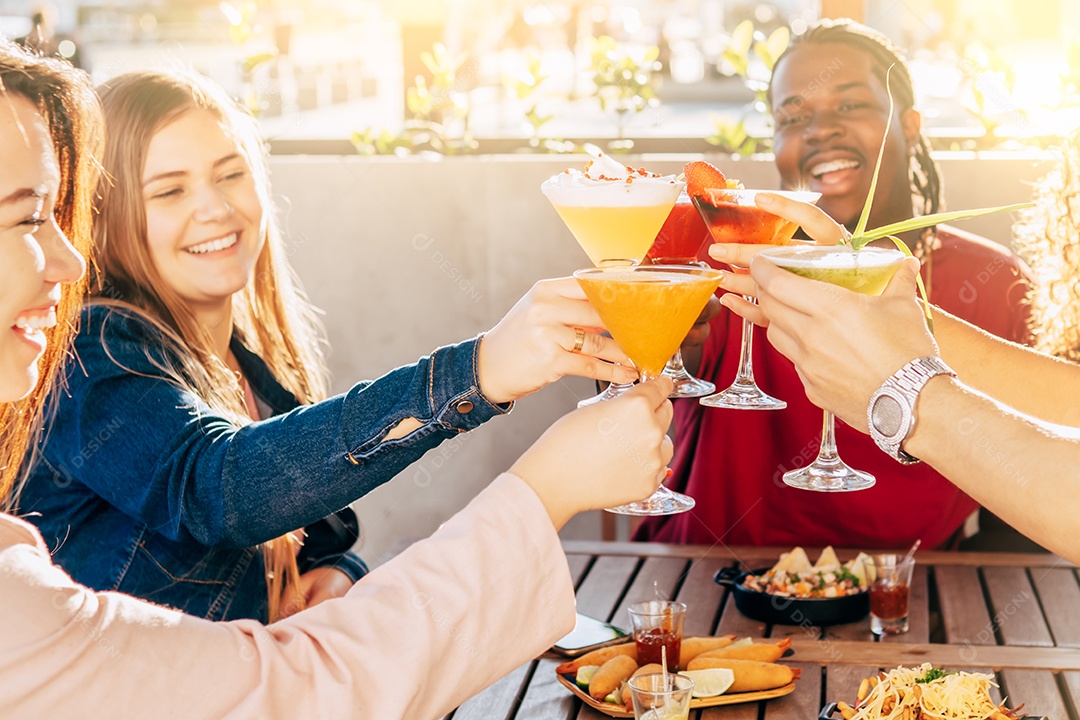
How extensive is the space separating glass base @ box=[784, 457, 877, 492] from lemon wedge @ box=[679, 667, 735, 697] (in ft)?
0.97

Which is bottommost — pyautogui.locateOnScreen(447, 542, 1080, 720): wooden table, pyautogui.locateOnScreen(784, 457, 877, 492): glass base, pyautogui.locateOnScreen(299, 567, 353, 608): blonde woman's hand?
pyautogui.locateOnScreen(299, 567, 353, 608): blonde woman's hand

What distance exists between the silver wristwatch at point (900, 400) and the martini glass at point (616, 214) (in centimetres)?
40

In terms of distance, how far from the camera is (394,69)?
17.7 meters

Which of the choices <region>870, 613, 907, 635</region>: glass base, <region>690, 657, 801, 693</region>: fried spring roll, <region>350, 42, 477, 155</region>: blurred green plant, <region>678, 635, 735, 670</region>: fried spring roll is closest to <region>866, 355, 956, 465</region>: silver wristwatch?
<region>690, 657, 801, 693</region>: fried spring roll

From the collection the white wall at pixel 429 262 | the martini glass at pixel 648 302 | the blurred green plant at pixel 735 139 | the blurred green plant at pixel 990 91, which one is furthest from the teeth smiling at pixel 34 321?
the blurred green plant at pixel 990 91

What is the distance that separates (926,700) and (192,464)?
1065mm

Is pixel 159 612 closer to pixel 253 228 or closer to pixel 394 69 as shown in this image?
pixel 253 228

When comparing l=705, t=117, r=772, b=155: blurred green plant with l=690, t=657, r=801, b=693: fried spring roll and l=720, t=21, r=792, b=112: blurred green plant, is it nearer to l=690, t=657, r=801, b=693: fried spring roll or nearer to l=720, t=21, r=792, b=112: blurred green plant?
l=720, t=21, r=792, b=112: blurred green plant

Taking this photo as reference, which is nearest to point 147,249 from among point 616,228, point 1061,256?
point 616,228

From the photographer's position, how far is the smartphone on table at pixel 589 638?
1.88 m

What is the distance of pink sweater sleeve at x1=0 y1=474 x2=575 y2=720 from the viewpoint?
111 cm

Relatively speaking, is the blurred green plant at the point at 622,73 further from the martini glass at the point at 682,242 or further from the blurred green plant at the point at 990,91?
the martini glass at the point at 682,242

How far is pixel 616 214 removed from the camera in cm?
172

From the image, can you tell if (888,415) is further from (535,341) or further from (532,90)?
(532,90)
